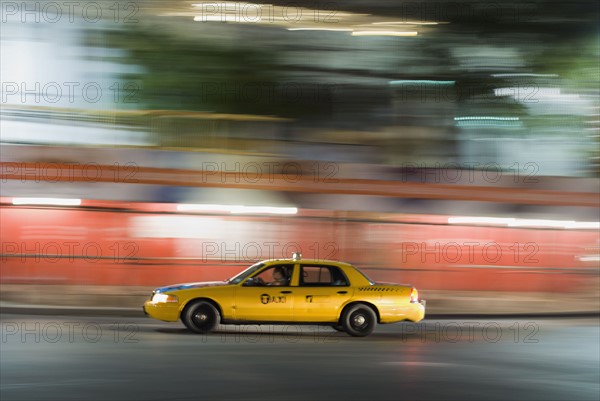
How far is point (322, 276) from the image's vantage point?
13.7 m

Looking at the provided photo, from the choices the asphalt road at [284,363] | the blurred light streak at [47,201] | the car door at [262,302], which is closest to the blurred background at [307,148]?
the blurred light streak at [47,201]

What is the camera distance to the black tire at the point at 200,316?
13.1m

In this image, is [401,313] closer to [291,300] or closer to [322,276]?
[322,276]

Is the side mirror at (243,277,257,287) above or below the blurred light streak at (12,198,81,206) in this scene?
below

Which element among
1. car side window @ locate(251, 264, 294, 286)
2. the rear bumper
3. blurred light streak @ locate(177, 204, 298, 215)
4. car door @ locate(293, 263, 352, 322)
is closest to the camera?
car door @ locate(293, 263, 352, 322)

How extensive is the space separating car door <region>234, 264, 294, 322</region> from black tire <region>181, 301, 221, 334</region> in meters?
0.40

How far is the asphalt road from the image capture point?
27.0 ft

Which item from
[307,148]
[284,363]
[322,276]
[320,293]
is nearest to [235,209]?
[307,148]

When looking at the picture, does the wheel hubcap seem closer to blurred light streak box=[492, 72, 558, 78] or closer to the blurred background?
the blurred background

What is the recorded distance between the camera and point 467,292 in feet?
63.1

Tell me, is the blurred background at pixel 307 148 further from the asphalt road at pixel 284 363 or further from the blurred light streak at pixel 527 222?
the asphalt road at pixel 284 363

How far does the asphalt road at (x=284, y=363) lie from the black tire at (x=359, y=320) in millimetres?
232

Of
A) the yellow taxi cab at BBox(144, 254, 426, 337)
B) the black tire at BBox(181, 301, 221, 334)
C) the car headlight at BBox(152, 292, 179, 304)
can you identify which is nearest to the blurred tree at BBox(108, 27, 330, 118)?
the yellow taxi cab at BBox(144, 254, 426, 337)

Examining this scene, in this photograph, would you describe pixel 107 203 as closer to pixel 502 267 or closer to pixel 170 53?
pixel 170 53
